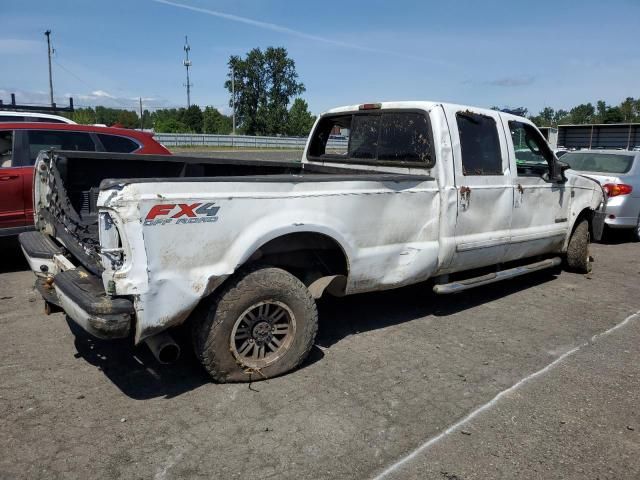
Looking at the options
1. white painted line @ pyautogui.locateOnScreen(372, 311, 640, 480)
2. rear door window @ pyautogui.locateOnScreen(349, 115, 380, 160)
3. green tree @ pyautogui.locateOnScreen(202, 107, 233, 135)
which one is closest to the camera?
white painted line @ pyautogui.locateOnScreen(372, 311, 640, 480)

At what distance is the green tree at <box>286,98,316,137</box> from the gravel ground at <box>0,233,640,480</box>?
282 feet

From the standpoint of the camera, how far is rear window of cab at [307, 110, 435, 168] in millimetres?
4812

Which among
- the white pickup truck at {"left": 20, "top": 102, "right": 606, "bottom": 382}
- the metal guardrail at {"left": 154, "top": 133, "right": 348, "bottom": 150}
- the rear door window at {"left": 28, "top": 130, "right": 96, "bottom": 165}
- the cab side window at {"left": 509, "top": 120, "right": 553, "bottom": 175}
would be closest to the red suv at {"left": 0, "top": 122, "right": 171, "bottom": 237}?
the rear door window at {"left": 28, "top": 130, "right": 96, "bottom": 165}

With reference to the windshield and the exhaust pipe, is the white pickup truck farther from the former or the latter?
the windshield

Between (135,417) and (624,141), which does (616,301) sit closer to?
(135,417)

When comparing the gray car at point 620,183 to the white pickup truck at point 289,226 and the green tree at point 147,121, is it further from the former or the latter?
the green tree at point 147,121

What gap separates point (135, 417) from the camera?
3205mm

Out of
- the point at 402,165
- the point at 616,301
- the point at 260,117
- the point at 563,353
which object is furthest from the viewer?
the point at 260,117

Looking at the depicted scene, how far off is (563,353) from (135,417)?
129 inches

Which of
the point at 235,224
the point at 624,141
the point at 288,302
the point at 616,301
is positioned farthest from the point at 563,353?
the point at 624,141

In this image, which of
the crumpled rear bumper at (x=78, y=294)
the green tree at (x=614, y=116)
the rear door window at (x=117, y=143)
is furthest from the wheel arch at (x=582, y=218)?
the green tree at (x=614, y=116)

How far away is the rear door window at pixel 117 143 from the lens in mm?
7133

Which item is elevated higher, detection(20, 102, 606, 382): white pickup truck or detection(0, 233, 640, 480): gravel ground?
detection(20, 102, 606, 382): white pickup truck

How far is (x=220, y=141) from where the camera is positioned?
44.1m
